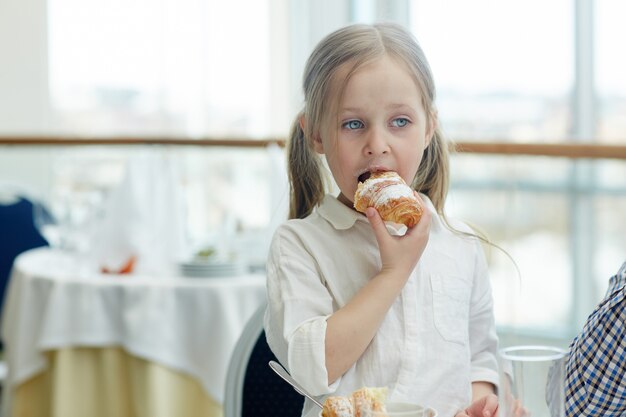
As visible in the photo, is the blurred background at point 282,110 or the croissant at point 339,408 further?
the blurred background at point 282,110

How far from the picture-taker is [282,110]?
22.0 feet

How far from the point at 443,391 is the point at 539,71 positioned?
13.4 ft

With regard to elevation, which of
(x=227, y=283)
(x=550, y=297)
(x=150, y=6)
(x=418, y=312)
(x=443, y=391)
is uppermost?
(x=150, y=6)

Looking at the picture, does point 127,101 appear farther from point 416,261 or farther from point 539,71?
point 416,261

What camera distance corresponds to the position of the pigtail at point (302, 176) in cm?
151

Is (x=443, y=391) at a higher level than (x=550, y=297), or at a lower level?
higher

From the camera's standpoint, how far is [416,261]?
1.31m

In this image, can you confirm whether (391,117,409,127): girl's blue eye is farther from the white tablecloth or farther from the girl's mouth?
the white tablecloth

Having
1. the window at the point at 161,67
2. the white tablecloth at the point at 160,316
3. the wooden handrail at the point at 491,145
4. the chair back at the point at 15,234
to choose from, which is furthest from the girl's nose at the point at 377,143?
the window at the point at 161,67

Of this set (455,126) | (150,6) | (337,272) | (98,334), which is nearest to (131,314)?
(98,334)

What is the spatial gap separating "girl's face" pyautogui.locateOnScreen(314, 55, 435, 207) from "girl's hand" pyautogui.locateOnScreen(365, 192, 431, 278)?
8 cm

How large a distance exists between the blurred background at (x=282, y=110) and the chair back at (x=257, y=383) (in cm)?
101

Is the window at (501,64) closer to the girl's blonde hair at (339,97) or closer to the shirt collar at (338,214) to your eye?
the girl's blonde hair at (339,97)

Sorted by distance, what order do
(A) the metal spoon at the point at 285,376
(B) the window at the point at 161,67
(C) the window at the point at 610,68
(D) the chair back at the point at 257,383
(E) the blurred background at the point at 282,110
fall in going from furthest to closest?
(B) the window at the point at 161,67
(C) the window at the point at 610,68
(E) the blurred background at the point at 282,110
(D) the chair back at the point at 257,383
(A) the metal spoon at the point at 285,376
